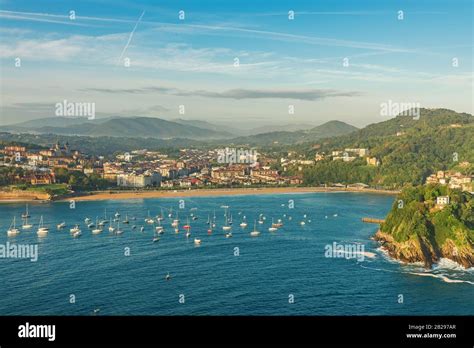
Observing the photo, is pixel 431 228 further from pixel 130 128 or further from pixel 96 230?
pixel 130 128

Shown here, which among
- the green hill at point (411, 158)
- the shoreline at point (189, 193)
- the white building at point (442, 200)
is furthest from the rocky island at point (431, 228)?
the shoreline at point (189, 193)

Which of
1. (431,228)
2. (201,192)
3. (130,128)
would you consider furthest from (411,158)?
(130,128)

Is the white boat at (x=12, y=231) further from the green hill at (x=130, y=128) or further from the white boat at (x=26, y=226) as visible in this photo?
the green hill at (x=130, y=128)

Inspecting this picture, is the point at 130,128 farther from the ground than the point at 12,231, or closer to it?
farther from the ground

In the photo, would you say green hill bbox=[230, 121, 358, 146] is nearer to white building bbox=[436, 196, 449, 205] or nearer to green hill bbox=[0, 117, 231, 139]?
green hill bbox=[0, 117, 231, 139]

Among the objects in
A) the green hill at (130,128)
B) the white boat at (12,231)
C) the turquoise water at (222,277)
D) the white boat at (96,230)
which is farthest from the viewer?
the green hill at (130,128)

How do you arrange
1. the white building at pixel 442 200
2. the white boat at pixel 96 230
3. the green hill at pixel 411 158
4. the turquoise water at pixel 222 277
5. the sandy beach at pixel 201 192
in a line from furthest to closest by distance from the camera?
the green hill at pixel 411 158
the sandy beach at pixel 201 192
the white boat at pixel 96 230
the white building at pixel 442 200
the turquoise water at pixel 222 277
